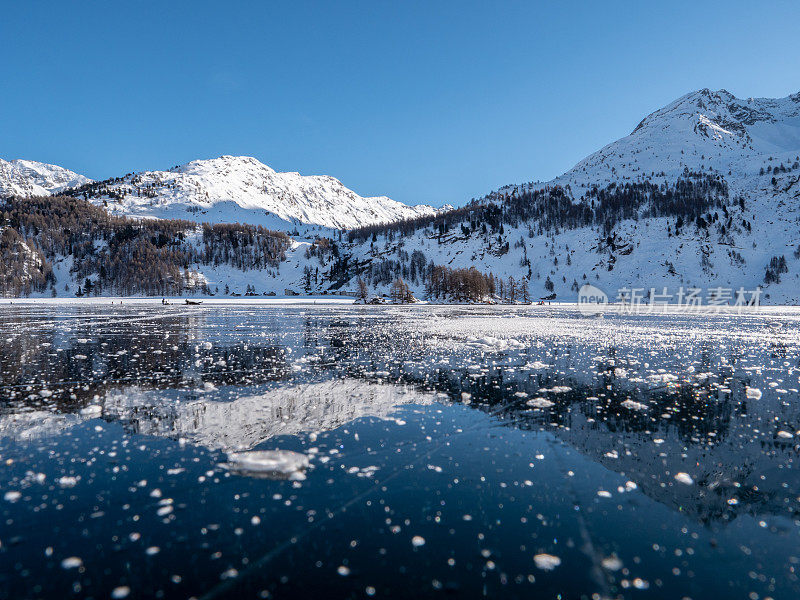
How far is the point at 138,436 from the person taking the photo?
27.8ft

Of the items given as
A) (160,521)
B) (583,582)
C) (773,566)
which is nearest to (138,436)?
(160,521)

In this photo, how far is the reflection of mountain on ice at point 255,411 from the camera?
8.67m

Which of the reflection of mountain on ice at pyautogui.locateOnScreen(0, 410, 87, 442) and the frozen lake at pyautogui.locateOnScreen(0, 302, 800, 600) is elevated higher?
the reflection of mountain on ice at pyautogui.locateOnScreen(0, 410, 87, 442)

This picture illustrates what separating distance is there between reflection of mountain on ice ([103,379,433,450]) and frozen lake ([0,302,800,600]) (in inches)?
2.9

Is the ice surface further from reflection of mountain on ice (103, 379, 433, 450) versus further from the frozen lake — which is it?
reflection of mountain on ice (103, 379, 433, 450)

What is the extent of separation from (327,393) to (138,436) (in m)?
4.92

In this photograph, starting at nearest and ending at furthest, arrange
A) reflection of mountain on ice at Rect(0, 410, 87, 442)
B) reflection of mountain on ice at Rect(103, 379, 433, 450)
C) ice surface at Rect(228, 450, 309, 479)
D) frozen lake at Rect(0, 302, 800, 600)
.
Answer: frozen lake at Rect(0, 302, 800, 600) → ice surface at Rect(228, 450, 309, 479) → reflection of mountain on ice at Rect(0, 410, 87, 442) → reflection of mountain on ice at Rect(103, 379, 433, 450)

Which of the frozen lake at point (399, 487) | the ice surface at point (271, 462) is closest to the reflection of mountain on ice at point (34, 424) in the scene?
the frozen lake at point (399, 487)

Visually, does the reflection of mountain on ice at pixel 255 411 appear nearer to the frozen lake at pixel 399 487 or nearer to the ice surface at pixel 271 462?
the frozen lake at pixel 399 487

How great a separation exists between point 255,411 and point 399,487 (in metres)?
5.24

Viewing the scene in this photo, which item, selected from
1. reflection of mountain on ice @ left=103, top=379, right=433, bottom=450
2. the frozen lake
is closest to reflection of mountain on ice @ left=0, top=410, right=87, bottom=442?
the frozen lake

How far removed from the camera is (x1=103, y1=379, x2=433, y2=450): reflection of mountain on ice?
28.5 feet

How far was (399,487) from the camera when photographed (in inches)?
251

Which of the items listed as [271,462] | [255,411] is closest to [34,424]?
[255,411]
